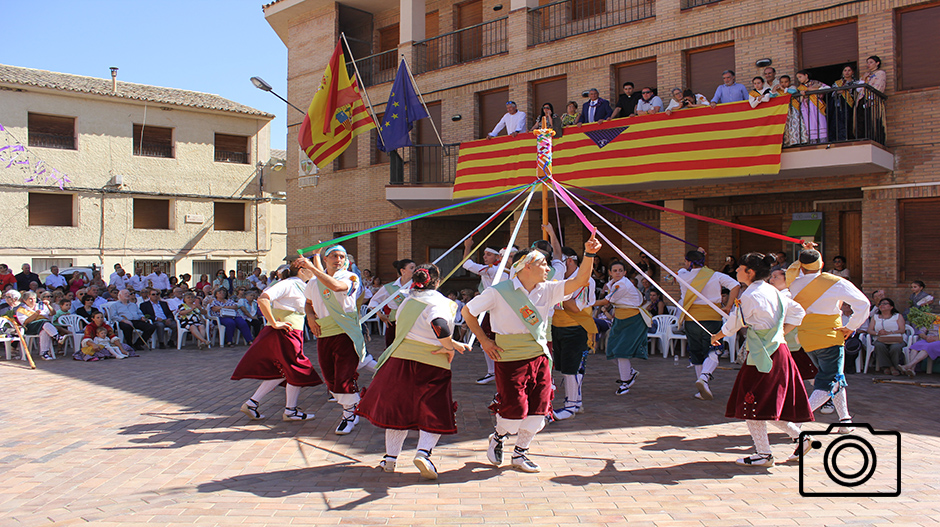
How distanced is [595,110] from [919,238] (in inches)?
259

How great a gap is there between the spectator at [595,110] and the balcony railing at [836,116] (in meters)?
3.70

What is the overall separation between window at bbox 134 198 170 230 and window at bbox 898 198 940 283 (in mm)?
24564

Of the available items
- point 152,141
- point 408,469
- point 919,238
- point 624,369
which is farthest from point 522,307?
point 152,141

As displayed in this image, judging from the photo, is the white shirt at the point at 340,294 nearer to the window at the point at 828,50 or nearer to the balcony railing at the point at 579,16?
the window at the point at 828,50

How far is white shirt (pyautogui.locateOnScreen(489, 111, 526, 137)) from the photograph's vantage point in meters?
15.9

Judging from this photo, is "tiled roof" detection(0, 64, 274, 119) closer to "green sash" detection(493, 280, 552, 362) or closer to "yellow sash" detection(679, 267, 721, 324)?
"yellow sash" detection(679, 267, 721, 324)

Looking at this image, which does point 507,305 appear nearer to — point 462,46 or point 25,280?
point 462,46

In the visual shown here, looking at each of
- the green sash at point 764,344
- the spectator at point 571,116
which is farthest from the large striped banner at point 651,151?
the green sash at point 764,344

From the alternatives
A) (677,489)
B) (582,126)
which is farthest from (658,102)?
(677,489)

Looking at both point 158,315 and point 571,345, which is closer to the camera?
point 571,345

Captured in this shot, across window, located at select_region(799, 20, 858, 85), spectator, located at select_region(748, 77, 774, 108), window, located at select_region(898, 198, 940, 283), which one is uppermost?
window, located at select_region(799, 20, 858, 85)

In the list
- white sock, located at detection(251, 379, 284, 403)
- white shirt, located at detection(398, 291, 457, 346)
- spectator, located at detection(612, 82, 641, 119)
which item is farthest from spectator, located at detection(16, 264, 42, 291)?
white shirt, located at detection(398, 291, 457, 346)

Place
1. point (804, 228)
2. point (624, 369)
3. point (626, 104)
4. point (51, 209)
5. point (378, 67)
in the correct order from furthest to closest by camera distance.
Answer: point (51, 209) → point (378, 67) → point (804, 228) → point (626, 104) → point (624, 369)

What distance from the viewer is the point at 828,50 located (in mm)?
13164
